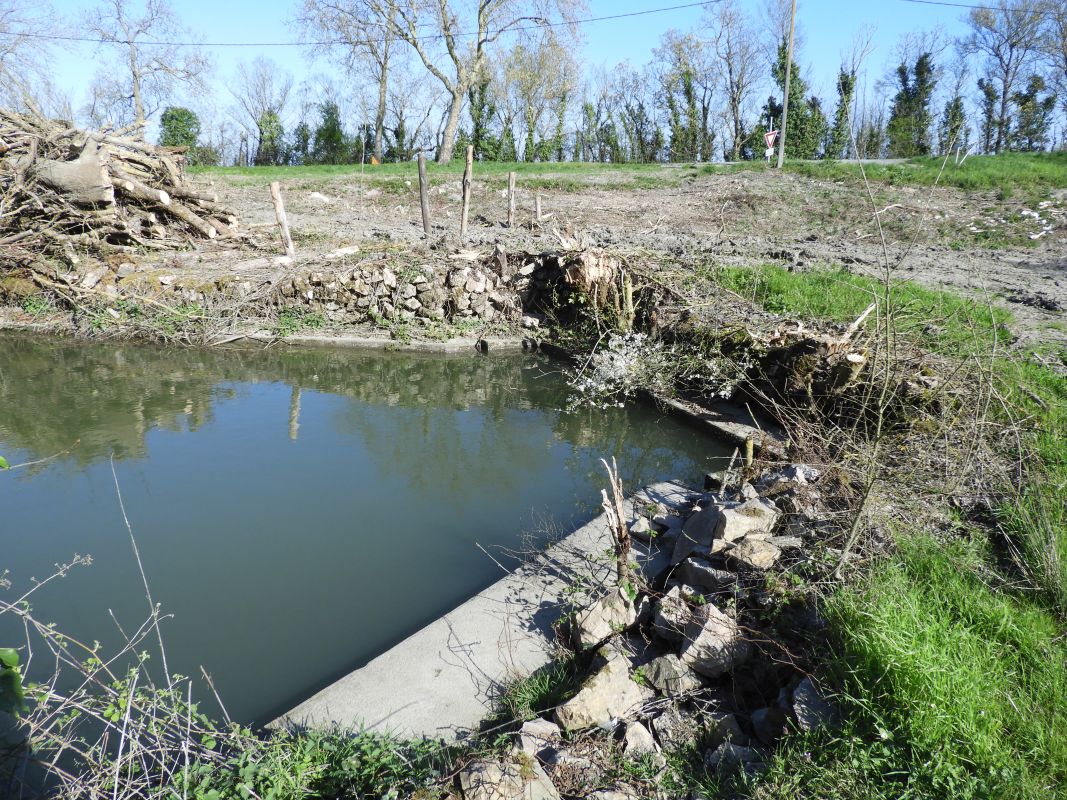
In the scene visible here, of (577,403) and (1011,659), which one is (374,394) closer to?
(577,403)

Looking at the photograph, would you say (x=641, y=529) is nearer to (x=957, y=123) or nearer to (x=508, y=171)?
(x=957, y=123)

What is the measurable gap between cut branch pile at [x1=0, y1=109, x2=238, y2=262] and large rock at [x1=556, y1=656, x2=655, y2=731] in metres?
12.3

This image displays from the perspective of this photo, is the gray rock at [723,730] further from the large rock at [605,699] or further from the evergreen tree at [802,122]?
the evergreen tree at [802,122]

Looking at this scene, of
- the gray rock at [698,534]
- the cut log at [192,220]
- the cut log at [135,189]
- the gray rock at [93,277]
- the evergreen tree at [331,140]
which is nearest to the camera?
the gray rock at [698,534]

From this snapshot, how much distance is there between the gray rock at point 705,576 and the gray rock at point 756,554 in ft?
0.38

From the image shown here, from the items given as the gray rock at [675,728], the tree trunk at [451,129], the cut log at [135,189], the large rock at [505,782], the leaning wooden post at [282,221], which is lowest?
the gray rock at [675,728]

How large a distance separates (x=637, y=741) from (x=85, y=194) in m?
13.2

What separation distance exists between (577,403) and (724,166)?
16.0 m

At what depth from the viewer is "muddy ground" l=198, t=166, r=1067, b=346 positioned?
9539 mm

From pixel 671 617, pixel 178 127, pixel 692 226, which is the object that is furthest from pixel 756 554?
pixel 178 127

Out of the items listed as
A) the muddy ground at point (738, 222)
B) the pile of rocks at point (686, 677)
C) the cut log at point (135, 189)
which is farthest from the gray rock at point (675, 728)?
the cut log at point (135, 189)

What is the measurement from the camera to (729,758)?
8.66ft

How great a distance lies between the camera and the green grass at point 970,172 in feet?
48.1

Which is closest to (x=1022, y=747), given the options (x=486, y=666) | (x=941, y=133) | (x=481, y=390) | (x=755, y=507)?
(x=755, y=507)
